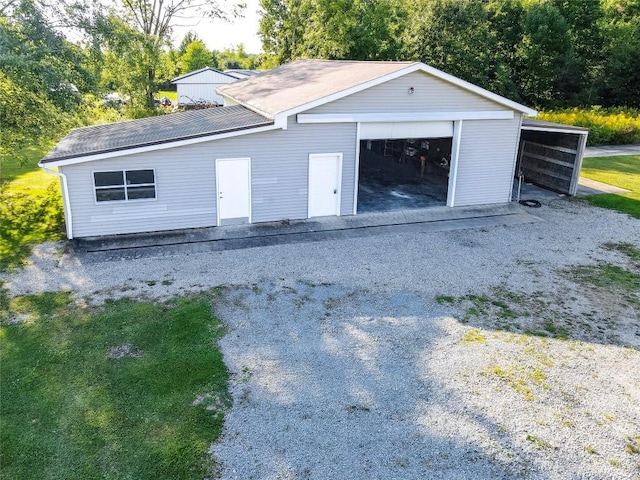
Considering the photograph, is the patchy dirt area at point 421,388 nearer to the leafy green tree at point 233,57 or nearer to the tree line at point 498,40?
the tree line at point 498,40

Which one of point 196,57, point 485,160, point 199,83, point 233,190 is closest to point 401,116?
point 485,160

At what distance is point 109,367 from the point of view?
748 cm

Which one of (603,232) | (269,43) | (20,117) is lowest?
(603,232)

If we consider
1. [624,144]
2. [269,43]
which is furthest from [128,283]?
[269,43]

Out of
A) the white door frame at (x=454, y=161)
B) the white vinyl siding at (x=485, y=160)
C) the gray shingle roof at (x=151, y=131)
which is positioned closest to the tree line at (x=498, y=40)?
the white vinyl siding at (x=485, y=160)

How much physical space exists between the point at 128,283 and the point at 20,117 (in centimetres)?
711

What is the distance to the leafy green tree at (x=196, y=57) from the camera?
5859 cm

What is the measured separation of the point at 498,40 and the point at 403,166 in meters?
21.1

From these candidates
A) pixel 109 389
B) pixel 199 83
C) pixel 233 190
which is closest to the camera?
pixel 109 389

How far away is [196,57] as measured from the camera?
59594 millimetres

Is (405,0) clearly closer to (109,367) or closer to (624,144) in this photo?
(624,144)

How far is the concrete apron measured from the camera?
39.2 feet

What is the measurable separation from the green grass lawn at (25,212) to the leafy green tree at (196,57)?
4197cm

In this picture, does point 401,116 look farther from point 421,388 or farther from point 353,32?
point 353,32
